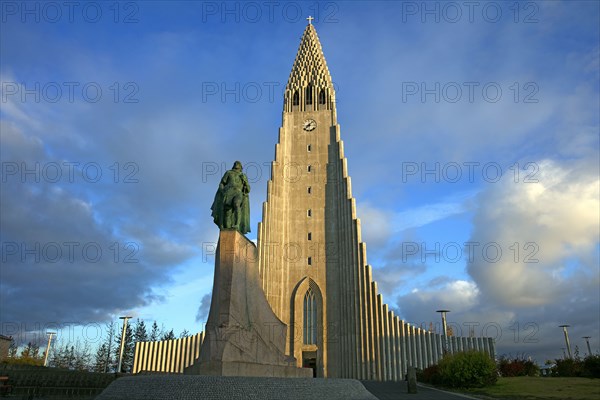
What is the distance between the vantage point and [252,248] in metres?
11.8

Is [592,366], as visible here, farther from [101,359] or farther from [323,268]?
[101,359]

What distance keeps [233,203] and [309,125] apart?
26004 millimetres

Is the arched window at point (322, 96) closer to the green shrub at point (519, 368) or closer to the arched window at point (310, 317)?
the arched window at point (310, 317)

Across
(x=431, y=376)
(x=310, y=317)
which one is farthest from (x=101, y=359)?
(x=431, y=376)

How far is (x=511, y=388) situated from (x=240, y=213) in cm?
1037

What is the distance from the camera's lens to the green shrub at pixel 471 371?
15.4 metres

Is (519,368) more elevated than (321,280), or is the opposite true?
(321,280)

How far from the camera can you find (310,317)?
101ft

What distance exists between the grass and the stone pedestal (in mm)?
6258

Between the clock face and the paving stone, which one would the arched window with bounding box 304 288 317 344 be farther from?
the paving stone

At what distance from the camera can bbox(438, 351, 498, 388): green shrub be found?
15352 millimetres

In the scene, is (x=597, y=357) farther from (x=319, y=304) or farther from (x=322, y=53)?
(x=322, y=53)

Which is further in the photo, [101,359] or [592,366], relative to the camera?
[101,359]

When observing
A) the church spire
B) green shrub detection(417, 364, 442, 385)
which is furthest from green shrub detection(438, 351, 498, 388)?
the church spire
